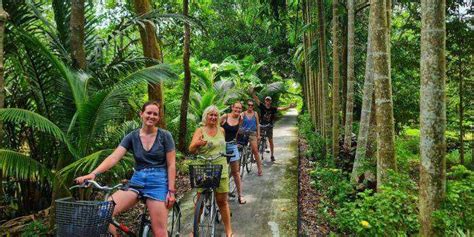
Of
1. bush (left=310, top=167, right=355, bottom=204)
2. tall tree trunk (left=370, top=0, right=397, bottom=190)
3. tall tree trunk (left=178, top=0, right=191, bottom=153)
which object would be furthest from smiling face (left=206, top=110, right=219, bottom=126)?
tall tree trunk (left=178, top=0, right=191, bottom=153)

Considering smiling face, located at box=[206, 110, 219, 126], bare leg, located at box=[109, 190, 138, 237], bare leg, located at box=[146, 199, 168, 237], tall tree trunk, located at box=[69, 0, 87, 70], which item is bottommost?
bare leg, located at box=[146, 199, 168, 237]

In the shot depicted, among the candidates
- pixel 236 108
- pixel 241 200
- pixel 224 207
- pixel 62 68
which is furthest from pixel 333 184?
pixel 62 68

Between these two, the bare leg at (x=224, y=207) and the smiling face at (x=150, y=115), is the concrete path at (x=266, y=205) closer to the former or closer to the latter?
the bare leg at (x=224, y=207)

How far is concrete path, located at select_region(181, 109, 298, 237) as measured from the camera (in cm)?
584

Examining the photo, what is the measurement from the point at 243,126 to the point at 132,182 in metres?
5.14

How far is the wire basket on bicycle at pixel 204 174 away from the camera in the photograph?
4.57m

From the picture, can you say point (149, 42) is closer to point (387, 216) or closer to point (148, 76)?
point (148, 76)

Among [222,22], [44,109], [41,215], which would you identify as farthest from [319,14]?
[222,22]

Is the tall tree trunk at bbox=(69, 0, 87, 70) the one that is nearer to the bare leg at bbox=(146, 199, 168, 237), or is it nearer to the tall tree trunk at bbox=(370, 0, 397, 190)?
the bare leg at bbox=(146, 199, 168, 237)

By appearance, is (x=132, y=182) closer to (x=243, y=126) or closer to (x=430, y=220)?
(x=430, y=220)

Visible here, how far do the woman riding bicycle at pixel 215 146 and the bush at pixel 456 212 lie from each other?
241cm

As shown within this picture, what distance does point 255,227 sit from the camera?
233 inches

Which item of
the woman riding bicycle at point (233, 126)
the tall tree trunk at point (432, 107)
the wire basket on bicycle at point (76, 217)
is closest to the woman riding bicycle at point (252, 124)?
the woman riding bicycle at point (233, 126)

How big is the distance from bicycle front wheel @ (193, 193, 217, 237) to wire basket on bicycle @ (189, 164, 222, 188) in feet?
0.67
